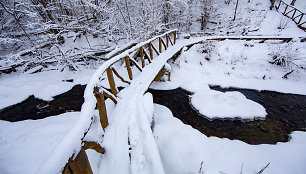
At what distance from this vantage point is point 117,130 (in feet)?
7.69

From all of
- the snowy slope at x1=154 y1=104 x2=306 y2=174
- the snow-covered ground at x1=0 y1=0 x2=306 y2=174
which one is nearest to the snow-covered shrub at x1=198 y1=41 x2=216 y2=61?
the snow-covered ground at x1=0 y1=0 x2=306 y2=174

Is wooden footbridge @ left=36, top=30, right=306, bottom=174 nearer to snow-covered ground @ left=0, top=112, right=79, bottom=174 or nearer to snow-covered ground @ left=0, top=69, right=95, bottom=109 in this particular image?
snow-covered ground @ left=0, top=112, right=79, bottom=174

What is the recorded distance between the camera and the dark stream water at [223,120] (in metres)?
3.38

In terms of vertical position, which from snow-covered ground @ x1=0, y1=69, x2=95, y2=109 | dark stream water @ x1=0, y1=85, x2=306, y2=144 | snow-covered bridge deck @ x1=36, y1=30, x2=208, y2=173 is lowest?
dark stream water @ x1=0, y1=85, x2=306, y2=144

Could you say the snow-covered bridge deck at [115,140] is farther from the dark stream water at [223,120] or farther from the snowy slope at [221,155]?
the dark stream water at [223,120]

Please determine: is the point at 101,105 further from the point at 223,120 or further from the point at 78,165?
the point at 223,120

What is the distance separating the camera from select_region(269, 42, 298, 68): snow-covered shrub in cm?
604

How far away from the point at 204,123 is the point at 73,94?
5527mm

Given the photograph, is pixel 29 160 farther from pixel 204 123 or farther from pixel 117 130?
pixel 204 123

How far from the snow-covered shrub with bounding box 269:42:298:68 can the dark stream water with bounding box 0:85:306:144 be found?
2.12 meters

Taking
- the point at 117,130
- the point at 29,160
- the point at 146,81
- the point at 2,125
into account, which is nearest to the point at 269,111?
the point at 146,81

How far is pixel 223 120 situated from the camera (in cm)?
382

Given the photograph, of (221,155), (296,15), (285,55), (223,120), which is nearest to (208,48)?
(285,55)

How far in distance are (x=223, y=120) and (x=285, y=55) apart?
5.47m
